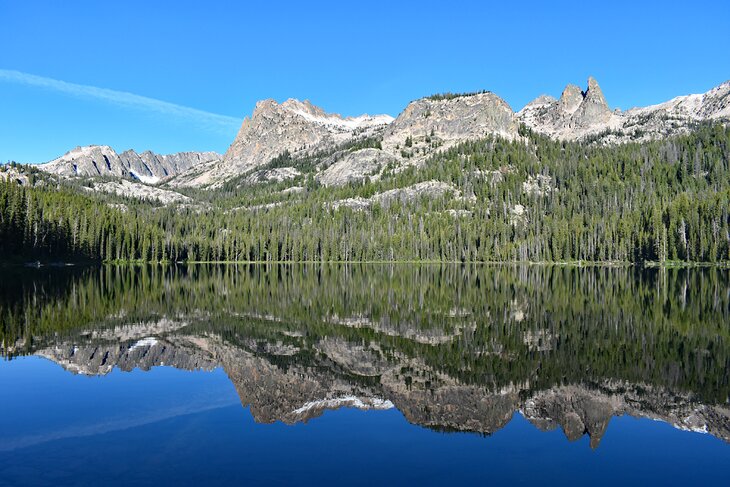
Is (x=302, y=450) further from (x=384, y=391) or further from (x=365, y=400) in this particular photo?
(x=384, y=391)

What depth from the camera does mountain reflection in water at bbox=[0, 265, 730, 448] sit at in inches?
664

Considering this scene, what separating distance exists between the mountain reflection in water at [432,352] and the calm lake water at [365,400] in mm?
119

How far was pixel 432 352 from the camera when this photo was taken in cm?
2464

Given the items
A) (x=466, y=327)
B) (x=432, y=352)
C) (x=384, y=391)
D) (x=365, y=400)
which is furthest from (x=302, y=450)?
(x=466, y=327)

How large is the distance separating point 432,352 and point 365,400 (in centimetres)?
738

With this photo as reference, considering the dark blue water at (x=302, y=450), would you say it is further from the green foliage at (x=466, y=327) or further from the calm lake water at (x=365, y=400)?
the green foliage at (x=466, y=327)

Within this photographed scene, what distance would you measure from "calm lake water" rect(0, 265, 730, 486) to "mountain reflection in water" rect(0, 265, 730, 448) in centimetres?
12

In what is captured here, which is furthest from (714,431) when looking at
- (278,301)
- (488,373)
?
(278,301)

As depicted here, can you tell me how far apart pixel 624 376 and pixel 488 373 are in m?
5.12

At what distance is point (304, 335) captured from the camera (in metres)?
29.8

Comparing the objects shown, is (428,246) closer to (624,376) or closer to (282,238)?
(282,238)

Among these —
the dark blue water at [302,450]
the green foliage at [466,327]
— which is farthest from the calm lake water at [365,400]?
the green foliage at [466,327]

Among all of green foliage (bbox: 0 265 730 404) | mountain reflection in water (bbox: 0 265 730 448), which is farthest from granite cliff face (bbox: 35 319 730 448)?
green foliage (bbox: 0 265 730 404)

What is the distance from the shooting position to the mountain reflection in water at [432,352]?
16.9 meters
